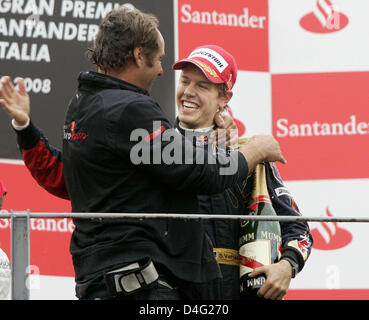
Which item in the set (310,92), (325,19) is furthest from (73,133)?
(325,19)

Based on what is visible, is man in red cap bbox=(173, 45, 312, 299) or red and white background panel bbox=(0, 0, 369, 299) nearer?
man in red cap bbox=(173, 45, 312, 299)

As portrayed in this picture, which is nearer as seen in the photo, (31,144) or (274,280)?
(31,144)

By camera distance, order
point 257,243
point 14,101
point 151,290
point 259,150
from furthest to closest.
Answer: point 257,243
point 259,150
point 14,101
point 151,290

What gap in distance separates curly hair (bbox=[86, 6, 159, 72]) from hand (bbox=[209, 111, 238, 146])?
1.57 feet

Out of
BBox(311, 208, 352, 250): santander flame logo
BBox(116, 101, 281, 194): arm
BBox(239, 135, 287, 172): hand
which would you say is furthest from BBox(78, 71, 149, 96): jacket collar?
BBox(311, 208, 352, 250): santander flame logo

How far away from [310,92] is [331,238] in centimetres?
80

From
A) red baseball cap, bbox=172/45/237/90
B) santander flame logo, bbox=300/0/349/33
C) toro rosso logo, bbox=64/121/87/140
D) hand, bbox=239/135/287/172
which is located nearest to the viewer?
toro rosso logo, bbox=64/121/87/140

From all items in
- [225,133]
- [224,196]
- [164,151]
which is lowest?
[224,196]

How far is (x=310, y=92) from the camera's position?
15.2 ft

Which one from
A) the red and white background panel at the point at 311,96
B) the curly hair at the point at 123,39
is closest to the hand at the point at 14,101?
the curly hair at the point at 123,39

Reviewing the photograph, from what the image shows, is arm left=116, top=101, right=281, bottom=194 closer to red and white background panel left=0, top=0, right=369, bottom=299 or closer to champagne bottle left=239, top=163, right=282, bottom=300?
champagne bottle left=239, top=163, right=282, bottom=300

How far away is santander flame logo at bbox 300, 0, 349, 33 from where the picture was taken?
4652 millimetres

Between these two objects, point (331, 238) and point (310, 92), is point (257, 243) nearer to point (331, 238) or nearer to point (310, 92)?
point (331, 238)

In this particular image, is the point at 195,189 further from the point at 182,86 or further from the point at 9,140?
the point at 9,140
